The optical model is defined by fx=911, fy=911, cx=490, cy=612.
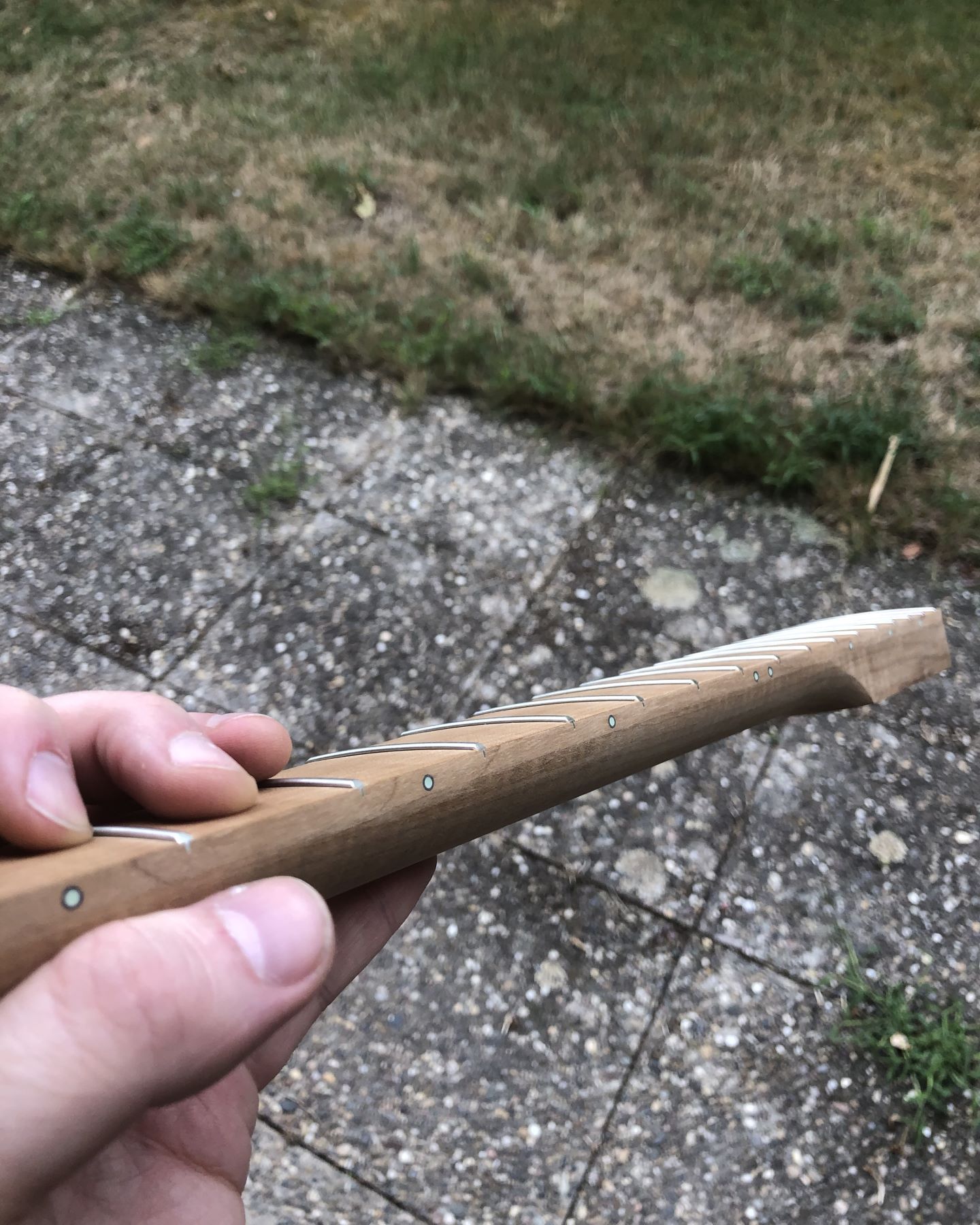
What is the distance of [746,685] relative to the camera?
1437 millimetres

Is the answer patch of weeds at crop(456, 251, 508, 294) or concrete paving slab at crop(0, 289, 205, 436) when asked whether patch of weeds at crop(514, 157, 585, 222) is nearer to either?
patch of weeds at crop(456, 251, 508, 294)

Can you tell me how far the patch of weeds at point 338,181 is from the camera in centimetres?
392

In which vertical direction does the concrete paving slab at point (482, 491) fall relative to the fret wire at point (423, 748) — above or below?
below

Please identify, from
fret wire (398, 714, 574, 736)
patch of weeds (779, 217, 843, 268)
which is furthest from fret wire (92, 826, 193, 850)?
patch of weeds (779, 217, 843, 268)

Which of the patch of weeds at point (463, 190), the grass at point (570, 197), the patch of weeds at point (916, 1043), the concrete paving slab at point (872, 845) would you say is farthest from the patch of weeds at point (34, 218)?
the patch of weeds at point (916, 1043)

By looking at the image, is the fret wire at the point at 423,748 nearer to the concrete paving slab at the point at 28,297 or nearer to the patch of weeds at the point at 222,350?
the patch of weeds at the point at 222,350

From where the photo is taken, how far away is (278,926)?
82cm

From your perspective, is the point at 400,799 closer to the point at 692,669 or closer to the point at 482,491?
the point at 692,669

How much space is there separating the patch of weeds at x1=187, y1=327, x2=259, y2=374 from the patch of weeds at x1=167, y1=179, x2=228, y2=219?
73cm

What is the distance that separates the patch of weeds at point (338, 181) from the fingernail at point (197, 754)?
334 cm

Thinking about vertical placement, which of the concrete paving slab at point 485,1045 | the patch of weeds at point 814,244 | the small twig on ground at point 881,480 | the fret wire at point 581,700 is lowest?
the concrete paving slab at point 485,1045

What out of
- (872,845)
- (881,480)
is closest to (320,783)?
(872,845)

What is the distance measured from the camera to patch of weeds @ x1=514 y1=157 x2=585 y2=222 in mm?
3906

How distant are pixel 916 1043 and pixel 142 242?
379 cm
